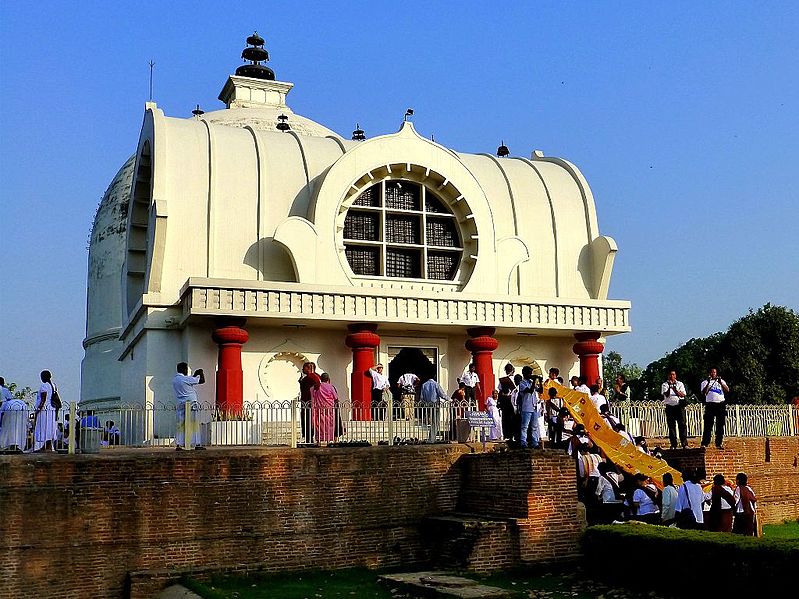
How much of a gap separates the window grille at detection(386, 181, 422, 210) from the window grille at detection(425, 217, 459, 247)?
0.58 m

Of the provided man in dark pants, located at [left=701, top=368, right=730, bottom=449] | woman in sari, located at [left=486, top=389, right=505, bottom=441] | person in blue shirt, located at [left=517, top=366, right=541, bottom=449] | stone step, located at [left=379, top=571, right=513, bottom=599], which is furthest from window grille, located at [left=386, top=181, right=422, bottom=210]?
stone step, located at [left=379, top=571, right=513, bottom=599]

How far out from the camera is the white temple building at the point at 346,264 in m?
20.9

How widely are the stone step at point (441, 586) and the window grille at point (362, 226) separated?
1174cm

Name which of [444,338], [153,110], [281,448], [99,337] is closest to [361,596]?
[281,448]

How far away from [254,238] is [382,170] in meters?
3.57

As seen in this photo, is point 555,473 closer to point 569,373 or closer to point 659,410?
point 659,410

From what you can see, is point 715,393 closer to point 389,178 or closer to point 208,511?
point 208,511

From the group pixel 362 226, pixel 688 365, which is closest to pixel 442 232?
pixel 362 226

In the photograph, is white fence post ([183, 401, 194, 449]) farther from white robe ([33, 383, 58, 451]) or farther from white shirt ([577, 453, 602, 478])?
white shirt ([577, 453, 602, 478])

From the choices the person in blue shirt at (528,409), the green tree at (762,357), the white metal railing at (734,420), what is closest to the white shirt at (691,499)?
the person in blue shirt at (528,409)

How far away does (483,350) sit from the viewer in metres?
22.4

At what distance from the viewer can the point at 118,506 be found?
39.8 feet

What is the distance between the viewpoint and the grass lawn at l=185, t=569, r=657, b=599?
11.4 meters

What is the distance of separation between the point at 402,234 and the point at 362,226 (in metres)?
1.03
